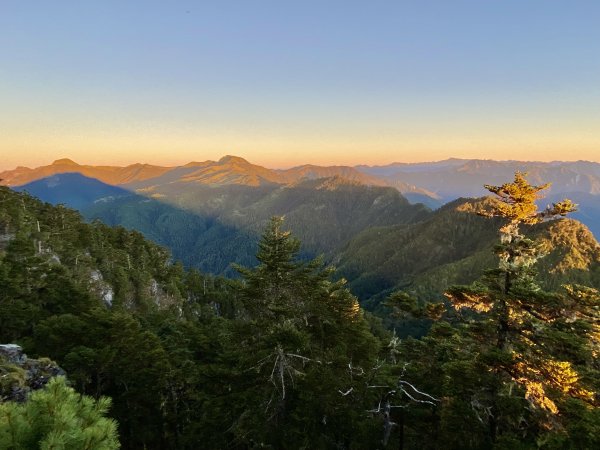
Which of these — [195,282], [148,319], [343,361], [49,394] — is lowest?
[195,282]

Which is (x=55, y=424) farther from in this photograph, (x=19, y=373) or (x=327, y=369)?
(x=327, y=369)

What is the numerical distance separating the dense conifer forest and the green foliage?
0.02 metres

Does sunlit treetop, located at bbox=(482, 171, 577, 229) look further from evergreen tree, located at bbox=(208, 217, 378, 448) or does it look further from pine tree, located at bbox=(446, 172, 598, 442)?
evergreen tree, located at bbox=(208, 217, 378, 448)

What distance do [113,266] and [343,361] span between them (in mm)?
74099

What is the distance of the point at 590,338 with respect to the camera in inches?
572

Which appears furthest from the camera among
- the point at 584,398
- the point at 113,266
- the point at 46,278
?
the point at 113,266

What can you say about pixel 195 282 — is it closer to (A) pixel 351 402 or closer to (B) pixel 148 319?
(B) pixel 148 319

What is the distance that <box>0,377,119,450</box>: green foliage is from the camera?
18.7 ft

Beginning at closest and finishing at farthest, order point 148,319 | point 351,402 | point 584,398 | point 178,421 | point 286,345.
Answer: point 584,398, point 286,345, point 351,402, point 178,421, point 148,319

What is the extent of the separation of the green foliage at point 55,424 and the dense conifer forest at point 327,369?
0.9 inches

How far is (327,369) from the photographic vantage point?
20.2 meters

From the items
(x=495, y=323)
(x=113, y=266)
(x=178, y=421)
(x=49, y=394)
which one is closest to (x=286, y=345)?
(x=495, y=323)

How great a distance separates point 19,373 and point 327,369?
49.1 feet

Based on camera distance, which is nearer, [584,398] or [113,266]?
[584,398]
